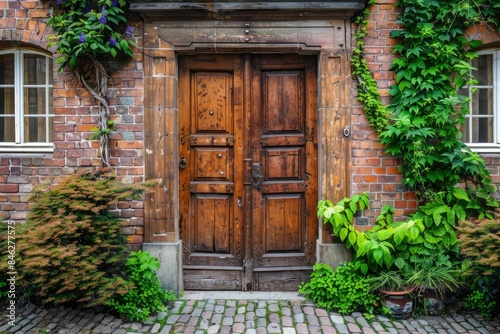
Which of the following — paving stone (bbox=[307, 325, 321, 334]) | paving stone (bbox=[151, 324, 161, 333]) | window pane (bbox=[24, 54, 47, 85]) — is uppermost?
window pane (bbox=[24, 54, 47, 85])

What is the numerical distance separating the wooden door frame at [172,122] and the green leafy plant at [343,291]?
0.69 feet

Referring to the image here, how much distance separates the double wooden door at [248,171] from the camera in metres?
5.00

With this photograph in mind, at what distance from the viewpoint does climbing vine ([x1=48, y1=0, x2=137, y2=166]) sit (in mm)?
4457

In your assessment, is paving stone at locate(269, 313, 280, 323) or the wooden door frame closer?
paving stone at locate(269, 313, 280, 323)

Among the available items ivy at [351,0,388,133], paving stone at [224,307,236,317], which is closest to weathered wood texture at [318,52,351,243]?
ivy at [351,0,388,133]

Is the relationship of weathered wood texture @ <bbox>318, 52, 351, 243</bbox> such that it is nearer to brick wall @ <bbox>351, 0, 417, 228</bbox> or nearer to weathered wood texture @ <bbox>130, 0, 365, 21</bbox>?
brick wall @ <bbox>351, 0, 417, 228</bbox>

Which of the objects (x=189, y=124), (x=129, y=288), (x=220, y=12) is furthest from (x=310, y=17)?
(x=129, y=288)

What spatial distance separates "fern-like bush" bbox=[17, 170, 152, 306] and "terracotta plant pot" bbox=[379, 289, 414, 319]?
8.66 ft

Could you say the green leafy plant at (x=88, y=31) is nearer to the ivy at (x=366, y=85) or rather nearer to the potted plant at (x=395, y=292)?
the ivy at (x=366, y=85)

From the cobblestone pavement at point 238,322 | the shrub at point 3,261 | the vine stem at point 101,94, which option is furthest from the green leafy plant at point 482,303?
the shrub at point 3,261

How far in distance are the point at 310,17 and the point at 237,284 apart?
3215 mm

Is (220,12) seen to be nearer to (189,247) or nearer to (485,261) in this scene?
(189,247)

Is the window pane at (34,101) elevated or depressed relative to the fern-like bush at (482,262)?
elevated

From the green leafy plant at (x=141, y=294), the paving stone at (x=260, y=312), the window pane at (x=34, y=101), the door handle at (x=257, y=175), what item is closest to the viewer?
the green leafy plant at (x=141, y=294)
